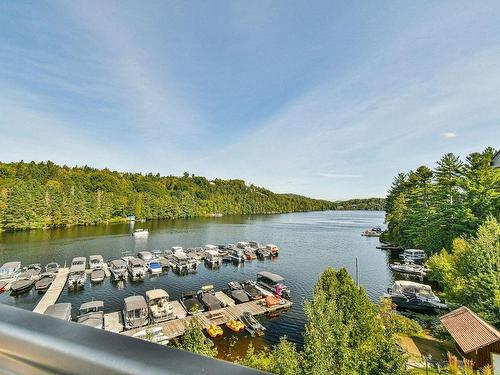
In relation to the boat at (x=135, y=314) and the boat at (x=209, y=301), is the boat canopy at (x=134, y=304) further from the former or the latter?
the boat at (x=209, y=301)

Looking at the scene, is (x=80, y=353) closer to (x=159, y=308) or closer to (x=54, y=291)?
(x=159, y=308)

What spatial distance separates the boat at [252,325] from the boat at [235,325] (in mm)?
316

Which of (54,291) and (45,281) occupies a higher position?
(45,281)

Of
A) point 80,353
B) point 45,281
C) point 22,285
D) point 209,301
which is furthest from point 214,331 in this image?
point 22,285

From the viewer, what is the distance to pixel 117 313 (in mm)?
19281

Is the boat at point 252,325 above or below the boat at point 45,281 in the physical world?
below

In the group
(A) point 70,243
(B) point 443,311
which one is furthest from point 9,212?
(B) point 443,311

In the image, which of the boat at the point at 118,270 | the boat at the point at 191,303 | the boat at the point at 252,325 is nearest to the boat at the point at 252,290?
the boat at the point at 252,325

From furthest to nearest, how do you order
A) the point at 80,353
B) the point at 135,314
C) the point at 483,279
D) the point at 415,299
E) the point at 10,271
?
1. the point at 10,271
2. the point at 415,299
3. the point at 135,314
4. the point at 483,279
5. the point at 80,353

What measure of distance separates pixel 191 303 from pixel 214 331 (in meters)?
4.35

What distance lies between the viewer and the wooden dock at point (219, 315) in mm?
17128

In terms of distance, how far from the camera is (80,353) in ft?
2.16

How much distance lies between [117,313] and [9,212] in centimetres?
5073

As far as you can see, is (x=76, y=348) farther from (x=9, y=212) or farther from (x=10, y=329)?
(x=9, y=212)
